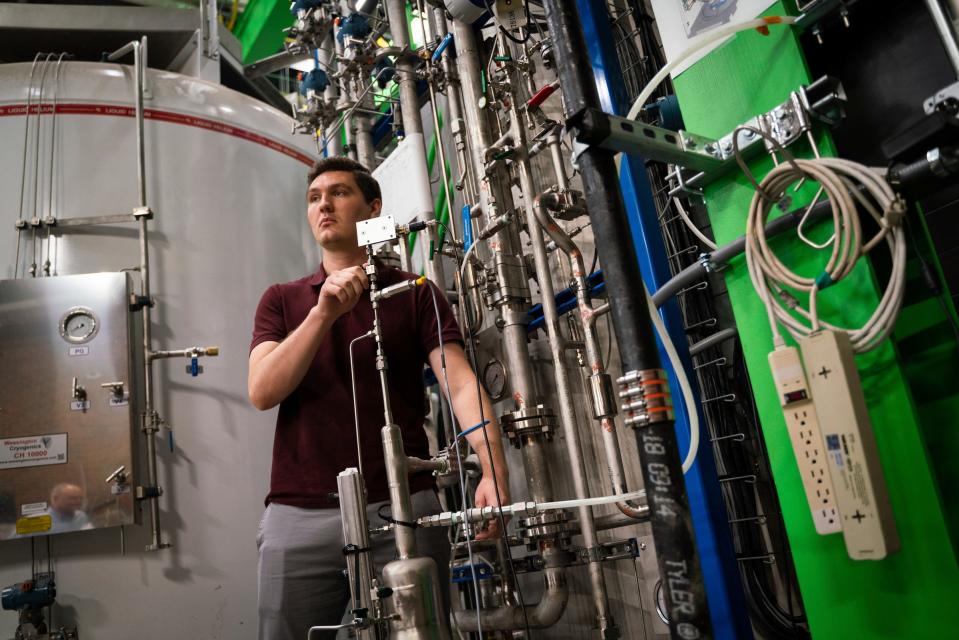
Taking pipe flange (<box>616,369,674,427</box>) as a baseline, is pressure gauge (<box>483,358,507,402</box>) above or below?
above

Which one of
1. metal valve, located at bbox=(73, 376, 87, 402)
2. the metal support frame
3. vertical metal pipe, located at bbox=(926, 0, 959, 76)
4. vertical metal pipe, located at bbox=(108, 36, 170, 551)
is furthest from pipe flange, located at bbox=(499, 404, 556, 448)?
metal valve, located at bbox=(73, 376, 87, 402)

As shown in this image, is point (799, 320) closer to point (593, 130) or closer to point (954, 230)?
point (954, 230)

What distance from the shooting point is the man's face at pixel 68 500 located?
8.05 feet

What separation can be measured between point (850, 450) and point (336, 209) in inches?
55.3

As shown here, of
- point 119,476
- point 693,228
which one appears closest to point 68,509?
point 119,476

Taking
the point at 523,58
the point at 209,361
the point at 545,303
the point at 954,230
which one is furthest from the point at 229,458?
the point at 954,230

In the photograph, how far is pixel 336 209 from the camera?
193 cm

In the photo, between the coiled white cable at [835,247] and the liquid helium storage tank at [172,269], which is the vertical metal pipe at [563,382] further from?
the liquid helium storage tank at [172,269]

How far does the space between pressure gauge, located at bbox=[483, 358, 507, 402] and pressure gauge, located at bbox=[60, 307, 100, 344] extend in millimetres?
1479

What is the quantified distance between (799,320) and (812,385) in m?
0.17

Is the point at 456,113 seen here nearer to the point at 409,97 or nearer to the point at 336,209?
the point at 409,97

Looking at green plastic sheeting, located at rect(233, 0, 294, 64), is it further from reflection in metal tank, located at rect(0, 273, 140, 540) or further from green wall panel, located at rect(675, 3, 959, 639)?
green wall panel, located at rect(675, 3, 959, 639)

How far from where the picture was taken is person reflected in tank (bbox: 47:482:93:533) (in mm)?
2441

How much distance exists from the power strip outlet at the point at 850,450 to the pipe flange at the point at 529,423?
4.10 feet
